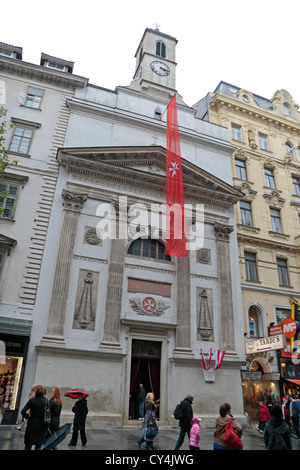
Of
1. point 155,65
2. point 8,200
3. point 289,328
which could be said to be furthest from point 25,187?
point 289,328

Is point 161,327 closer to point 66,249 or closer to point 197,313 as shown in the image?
point 197,313

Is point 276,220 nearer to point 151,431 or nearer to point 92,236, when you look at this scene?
point 92,236

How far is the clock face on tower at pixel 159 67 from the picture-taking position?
89.0 ft

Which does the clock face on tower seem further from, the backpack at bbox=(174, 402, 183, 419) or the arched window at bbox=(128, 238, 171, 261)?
the backpack at bbox=(174, 402, 183, 419)

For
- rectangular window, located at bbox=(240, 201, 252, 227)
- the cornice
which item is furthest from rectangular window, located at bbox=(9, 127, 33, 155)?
rectangular window, located at bbox=(240, 201, 252, 227)

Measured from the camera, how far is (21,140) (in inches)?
793

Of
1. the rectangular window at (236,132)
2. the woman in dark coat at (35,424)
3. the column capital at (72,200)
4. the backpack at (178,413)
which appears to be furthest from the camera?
the rectangular window at (236,132)

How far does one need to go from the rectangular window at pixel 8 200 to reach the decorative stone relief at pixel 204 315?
37.7 ft

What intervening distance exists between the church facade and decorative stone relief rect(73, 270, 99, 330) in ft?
0.17

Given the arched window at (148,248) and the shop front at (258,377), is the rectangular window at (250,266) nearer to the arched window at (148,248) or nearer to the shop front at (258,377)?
the shop front at (258,377)

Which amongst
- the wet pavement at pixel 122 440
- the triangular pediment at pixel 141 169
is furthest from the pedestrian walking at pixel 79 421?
the triangular pediment at pixel 141 169

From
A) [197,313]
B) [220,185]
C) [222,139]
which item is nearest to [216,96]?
[222,139]

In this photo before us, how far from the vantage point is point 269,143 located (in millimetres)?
29391
